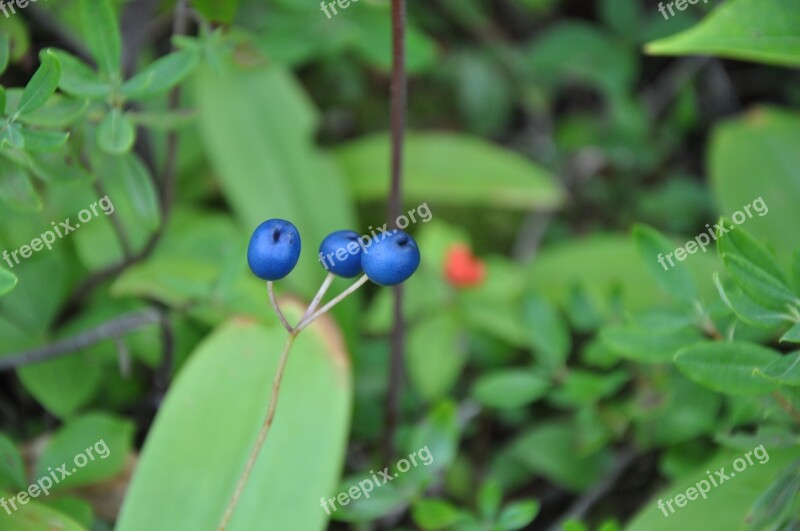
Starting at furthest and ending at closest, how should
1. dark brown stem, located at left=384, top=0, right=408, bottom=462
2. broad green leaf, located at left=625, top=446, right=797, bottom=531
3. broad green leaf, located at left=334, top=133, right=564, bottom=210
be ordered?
broad green leaf, located at left=334, top=133, right=564, bottom=210 < broad green leaf, located at left=625, top=446, right=797, bottom=531 < dark brown stem, located at left=384, top=0, right=408, bottom=462

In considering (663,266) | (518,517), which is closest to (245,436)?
(518,517)

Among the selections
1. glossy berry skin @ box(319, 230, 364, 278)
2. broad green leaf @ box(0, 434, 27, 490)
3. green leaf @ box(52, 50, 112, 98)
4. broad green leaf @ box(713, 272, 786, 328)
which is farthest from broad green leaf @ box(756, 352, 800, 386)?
broad green leaf @ box(0, 434, 27, 490)

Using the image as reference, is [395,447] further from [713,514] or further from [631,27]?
[631,27]

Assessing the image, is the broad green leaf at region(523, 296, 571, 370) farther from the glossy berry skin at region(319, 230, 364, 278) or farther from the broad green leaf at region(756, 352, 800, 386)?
the glossy berry skin at region(319, 230, 364, 278)

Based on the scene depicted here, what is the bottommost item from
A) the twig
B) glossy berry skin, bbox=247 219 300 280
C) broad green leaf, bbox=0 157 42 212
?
the twig

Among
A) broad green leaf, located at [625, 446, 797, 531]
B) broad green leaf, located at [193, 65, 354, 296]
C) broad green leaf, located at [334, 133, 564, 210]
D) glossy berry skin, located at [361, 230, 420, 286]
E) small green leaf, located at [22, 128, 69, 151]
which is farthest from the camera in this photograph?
broad green leaf, located at [334, 133, 564, 210]

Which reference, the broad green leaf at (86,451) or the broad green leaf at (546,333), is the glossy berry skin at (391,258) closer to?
the broad green leaf at (86,451)
